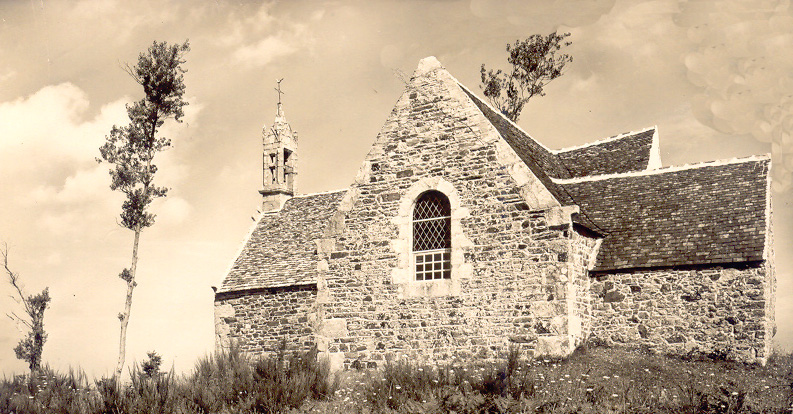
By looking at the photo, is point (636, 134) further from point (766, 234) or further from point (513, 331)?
point (513, 331)

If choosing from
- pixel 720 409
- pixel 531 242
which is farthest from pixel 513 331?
pixel 720 409

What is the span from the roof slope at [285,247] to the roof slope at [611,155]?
23.7 ft

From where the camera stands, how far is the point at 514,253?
16750mm

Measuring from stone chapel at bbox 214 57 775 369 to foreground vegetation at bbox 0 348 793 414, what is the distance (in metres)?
0.90

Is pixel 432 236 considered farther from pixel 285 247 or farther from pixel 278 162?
pixel 278 162

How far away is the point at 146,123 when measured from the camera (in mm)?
25609

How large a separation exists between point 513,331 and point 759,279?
519cm

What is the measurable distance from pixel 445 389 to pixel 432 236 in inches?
214

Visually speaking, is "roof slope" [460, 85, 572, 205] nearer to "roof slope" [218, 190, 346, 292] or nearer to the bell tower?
"roof slope" [218, 190, 346, 292]

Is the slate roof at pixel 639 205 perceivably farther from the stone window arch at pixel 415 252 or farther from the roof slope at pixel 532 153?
the stone window arch at pixel 415 252

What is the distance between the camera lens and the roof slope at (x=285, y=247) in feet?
76.8

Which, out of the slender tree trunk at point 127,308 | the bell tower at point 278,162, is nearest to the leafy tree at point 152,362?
the slender tree trunk at point 127,308

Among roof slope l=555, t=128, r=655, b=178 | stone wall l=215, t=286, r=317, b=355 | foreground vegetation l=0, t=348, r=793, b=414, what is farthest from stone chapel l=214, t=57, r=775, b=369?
stone wall l=215, t=286, r=317, b=355

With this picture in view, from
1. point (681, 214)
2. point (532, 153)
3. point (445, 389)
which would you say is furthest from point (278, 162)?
point (445, 389)
